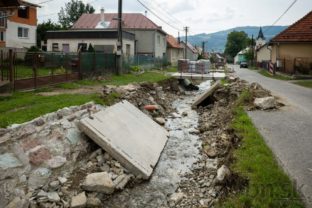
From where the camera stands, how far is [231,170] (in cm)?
743

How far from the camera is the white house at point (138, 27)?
44.0m

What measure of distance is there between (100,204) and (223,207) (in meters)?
2.48

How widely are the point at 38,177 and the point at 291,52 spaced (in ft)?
101

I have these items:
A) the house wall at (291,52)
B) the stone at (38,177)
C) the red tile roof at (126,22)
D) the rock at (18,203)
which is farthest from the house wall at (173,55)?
the rock at (18,203)

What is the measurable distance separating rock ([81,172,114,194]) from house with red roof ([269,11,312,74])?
89.7 ft

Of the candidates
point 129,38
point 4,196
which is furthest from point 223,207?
point 129,38

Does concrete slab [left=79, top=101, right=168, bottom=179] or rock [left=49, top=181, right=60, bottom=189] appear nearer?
rock [left=49, top=181, right=60, bottom=189]

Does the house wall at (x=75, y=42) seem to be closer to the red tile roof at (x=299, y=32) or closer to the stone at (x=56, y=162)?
the red tile roof at (x=299, y=32)

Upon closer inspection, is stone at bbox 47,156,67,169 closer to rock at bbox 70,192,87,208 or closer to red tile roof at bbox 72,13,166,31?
rock at bbox 70,192,87,208

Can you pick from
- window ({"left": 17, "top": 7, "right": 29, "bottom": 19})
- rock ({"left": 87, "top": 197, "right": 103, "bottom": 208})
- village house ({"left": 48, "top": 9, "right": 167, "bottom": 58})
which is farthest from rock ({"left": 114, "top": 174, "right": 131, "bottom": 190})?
window ({"left": 17, "top": 7, "right": 29, "bottom": 19})

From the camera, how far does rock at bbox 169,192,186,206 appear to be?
7574 mm

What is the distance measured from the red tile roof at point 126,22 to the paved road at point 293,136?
31.3 meters

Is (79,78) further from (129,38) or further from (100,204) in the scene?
(129,38)

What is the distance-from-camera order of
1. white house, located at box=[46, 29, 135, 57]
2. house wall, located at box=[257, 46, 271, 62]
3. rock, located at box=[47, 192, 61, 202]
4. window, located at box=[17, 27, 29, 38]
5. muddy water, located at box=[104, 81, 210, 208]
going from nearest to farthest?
rock, located at box=[47, 192, 61, 202], muddy water, located at box=[104, 81, 210, 208], white house, located at box=[46, 29, 135, 57], window, located at box=[17, 27, 29, 38], house wall, located at box=[257, 46, 271, 62]
